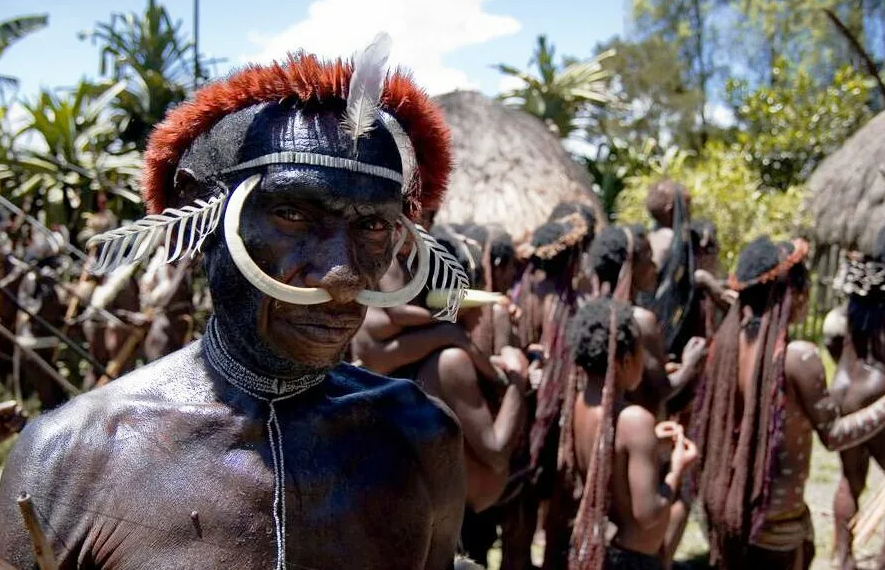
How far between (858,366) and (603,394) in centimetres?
194

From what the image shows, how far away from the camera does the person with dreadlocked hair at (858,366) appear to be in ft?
15.1

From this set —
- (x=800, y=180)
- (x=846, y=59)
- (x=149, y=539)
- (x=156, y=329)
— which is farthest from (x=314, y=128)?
(x=846, y=59)

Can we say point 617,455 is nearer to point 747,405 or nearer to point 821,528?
point 747,405

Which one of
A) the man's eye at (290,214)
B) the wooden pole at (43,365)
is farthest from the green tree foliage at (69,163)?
the man's eye at (290,214)

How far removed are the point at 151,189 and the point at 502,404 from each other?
2530 millimetres

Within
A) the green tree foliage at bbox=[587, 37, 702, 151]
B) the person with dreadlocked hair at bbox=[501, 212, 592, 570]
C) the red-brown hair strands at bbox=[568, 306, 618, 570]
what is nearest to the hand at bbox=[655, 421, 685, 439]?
the red-brown hair strands at bbox=[568, 306, 618, 570]

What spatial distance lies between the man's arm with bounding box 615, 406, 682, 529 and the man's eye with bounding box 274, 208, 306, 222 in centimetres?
236

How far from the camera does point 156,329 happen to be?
27.4 feet

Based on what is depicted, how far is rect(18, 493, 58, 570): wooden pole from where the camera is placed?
1.09 metres

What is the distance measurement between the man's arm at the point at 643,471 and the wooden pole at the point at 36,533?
2621 mm

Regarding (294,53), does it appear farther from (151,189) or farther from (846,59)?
(846,59)

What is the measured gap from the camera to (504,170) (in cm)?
1207

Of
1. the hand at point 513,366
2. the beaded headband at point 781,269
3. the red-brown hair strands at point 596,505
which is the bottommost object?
the red-brown hair strands at point 596,505

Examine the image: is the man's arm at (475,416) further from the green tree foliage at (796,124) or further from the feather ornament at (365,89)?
the green tree foliage at (796,124)
